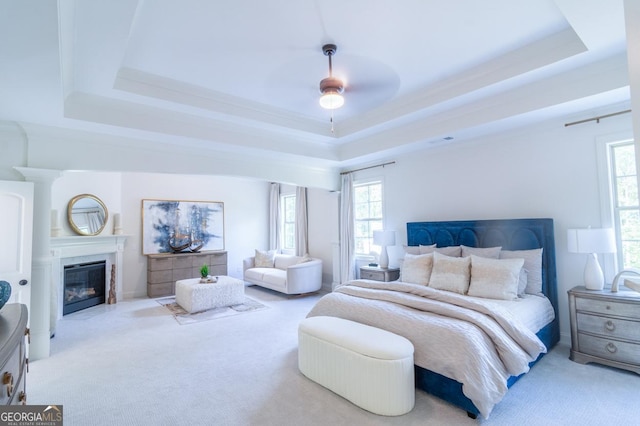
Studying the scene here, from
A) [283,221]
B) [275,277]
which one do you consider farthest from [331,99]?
[283,221]

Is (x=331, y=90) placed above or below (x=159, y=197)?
above

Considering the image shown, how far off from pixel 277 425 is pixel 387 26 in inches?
120

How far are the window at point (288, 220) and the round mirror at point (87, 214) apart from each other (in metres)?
3.75

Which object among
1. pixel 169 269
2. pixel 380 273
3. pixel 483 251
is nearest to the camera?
pixel 483 251

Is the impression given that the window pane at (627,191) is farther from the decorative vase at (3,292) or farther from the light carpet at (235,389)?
the decorative vase at (3,292)

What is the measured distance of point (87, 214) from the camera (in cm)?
562

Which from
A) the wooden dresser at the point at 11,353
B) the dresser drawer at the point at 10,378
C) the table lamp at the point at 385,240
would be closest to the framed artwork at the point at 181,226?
the table lamp at the point at 385,240

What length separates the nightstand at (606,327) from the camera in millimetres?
2752

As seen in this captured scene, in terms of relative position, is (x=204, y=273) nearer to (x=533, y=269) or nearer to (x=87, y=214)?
(x=87, y=214)

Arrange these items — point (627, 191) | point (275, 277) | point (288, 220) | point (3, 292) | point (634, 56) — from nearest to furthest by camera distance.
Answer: point (634, 56) → point (3, 292) → point (627, 191) → point (275, 277) → point (288, 220)

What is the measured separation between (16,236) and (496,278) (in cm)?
487

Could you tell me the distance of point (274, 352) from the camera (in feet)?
11.4

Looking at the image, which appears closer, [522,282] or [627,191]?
[627,191]

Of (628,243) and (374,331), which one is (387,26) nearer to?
(374,331)
